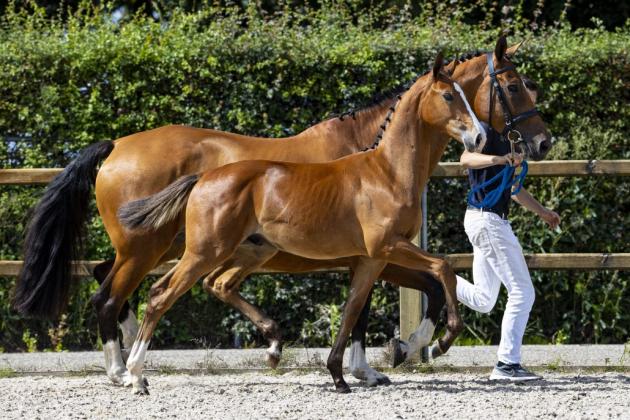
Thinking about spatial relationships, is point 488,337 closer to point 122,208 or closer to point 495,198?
point 495,198

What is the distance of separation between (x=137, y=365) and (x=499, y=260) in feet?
7.26

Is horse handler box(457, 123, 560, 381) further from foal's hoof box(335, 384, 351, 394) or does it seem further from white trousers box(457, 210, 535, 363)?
foal's hoof box(335, 384, 351, 394)

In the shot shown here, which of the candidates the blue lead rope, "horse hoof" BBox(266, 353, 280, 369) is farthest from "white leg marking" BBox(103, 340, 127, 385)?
the blue lead rope

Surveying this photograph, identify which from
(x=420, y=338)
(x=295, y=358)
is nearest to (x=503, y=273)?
(x=420, y=338)

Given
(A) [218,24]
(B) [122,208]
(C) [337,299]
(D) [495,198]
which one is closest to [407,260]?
(D) [495,198]

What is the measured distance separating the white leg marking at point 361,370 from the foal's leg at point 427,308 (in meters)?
0.20

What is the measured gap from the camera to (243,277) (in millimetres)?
6734

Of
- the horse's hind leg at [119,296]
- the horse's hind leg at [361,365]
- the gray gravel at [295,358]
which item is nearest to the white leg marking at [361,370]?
the horse's hind leg at [361,365]

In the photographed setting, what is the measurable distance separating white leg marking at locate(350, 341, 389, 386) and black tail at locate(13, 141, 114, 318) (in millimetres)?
2013

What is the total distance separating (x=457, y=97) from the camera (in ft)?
19.6

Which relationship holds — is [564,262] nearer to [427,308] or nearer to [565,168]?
[565,168]

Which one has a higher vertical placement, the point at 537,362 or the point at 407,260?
the point at 407,260

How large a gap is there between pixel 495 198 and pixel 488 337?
8.55ft

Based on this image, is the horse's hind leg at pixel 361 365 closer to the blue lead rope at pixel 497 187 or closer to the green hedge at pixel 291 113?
the blue lead rope at pixel 497 187
